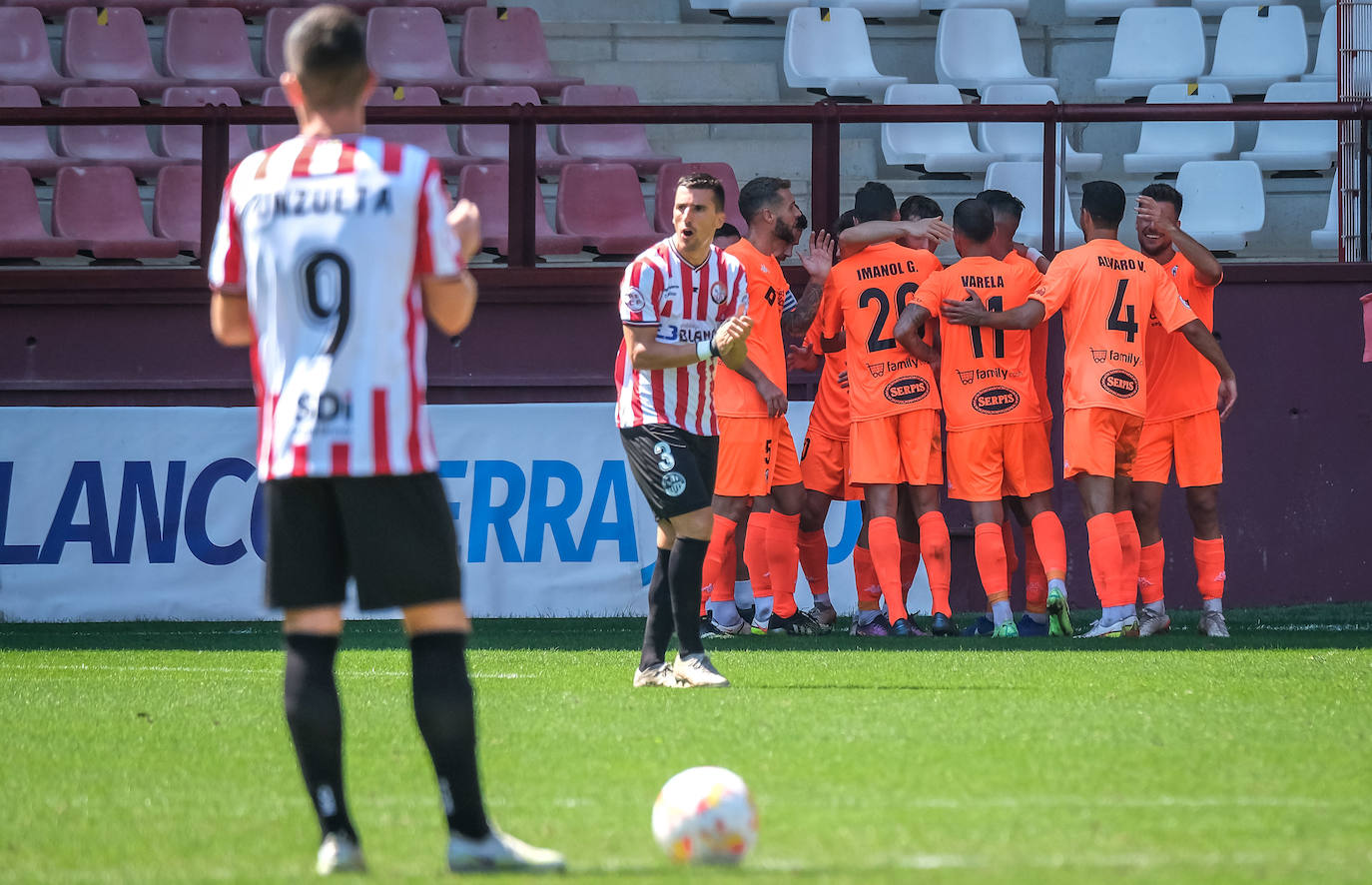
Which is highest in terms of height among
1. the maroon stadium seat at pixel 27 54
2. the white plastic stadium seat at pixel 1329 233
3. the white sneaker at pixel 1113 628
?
the maroon stadium seat at pixel 27 54

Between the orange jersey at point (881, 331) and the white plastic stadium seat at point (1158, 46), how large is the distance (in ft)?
20.7

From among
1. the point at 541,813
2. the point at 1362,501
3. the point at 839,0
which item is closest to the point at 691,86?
the point at 839,0

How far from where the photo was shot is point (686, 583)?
667cm

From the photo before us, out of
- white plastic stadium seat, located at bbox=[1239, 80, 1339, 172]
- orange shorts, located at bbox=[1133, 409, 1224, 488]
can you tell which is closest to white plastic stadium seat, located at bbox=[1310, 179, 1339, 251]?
white plastic stadium seat, located at bbox=[1239, 80, 1339, 172]

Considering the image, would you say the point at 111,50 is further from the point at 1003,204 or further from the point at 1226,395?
the point at 1226,395

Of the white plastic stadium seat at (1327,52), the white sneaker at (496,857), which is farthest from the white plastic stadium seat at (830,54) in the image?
the white sneaker at (496,857)

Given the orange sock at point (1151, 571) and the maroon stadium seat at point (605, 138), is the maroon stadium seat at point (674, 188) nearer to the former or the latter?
the maroon stadium seat at point (605, 138)

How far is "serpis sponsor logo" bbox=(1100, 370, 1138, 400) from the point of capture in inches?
359

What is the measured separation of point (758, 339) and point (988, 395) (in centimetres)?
126

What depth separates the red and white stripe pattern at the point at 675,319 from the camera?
22.5 feet

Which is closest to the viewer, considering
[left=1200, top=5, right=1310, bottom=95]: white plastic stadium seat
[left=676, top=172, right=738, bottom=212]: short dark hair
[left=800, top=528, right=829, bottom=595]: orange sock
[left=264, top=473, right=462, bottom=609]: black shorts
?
[left=264, top=473, right=462, bottom=609]: black shorts

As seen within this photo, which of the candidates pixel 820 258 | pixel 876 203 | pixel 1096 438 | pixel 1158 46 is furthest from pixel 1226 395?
pixel 1158 46

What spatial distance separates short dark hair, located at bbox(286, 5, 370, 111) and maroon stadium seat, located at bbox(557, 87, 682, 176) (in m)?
9.75

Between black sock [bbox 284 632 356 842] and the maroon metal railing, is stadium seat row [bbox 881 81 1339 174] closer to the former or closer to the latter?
the maroon metal railing
